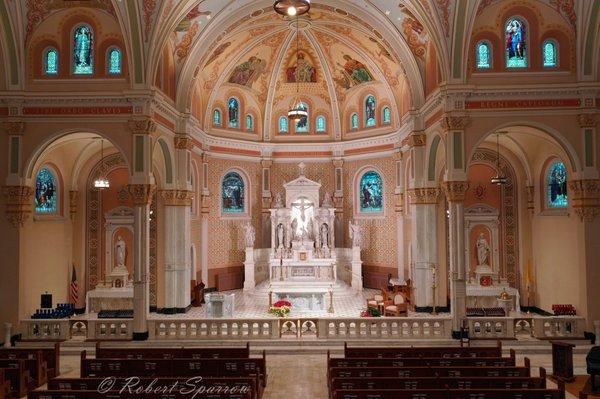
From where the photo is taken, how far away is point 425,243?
2433 centimetres

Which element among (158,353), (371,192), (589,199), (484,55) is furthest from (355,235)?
(158,353)

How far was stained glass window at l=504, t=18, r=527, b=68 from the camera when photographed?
19672 millimetres

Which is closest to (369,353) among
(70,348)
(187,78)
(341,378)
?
(341,378)

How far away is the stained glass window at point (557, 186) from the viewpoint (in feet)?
73.5

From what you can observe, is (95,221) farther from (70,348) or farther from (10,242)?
(70,348)

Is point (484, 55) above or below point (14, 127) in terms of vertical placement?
above

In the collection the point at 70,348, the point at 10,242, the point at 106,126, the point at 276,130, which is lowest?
the point at 70,348

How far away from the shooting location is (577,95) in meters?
19.1

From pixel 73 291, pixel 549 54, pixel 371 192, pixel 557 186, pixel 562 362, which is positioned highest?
pixel 549 54

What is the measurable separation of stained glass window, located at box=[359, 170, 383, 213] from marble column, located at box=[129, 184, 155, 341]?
16.1 meters

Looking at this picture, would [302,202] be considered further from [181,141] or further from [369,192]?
[181,141]

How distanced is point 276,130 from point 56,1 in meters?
16.6

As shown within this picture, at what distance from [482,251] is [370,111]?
11.4 metres

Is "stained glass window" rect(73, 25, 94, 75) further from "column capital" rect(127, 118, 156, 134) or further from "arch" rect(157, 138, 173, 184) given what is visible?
"arch" rect(157, 138, 173, 184)
